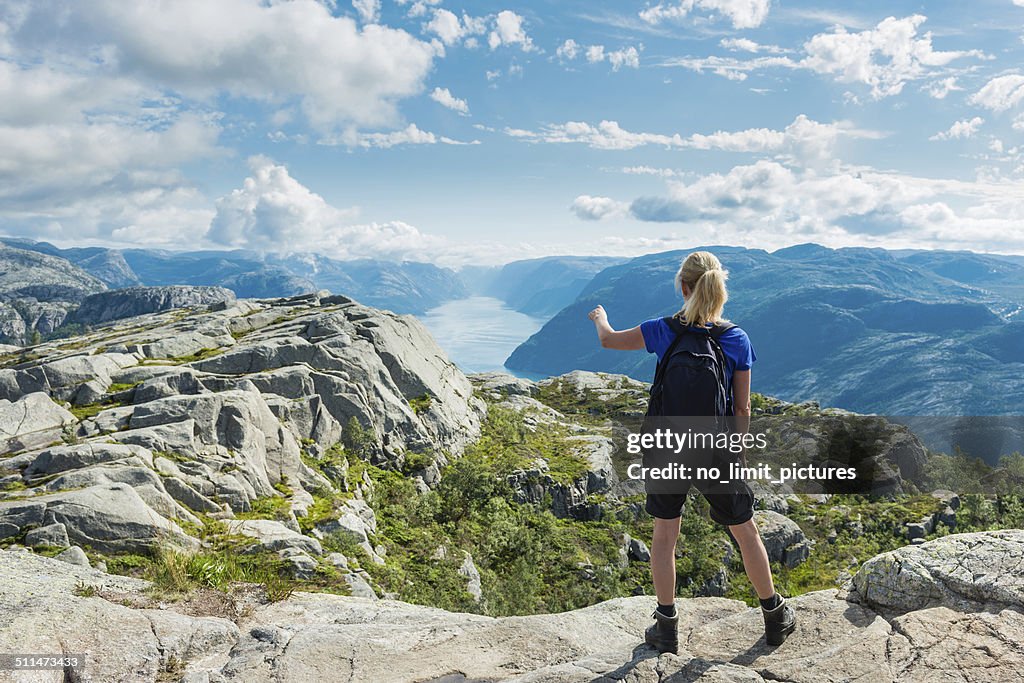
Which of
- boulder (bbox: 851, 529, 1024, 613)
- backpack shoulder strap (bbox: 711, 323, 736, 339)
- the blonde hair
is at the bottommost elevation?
boulder (bbox: 851, 529, 1024, 613)

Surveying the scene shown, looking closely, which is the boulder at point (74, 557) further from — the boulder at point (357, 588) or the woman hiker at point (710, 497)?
the woman hiker at point (710, 497)

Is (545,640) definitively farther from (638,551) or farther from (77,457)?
(638,551)

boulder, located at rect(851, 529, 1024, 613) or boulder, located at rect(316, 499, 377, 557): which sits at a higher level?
boulder, located at rect(851, 529, 1024, 613)

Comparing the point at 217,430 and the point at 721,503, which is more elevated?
the point at 721,503

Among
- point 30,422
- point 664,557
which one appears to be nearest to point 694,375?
point 664,557

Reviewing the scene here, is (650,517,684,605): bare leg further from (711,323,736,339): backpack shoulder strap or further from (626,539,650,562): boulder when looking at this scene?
(626,539,650,562): boulder

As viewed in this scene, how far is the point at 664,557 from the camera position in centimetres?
720

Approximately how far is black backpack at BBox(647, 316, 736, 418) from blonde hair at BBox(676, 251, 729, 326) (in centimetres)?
15

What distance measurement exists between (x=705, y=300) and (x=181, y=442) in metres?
24.6

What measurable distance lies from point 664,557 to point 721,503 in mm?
1084

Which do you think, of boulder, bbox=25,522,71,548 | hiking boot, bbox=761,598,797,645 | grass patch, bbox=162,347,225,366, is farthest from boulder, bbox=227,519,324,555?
grass patch, bbox=162,347,225,366

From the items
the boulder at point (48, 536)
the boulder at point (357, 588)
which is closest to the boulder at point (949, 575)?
the boulder at point (357, 588)

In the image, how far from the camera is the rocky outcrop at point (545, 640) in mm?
6512

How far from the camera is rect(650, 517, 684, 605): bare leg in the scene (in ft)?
23.3
